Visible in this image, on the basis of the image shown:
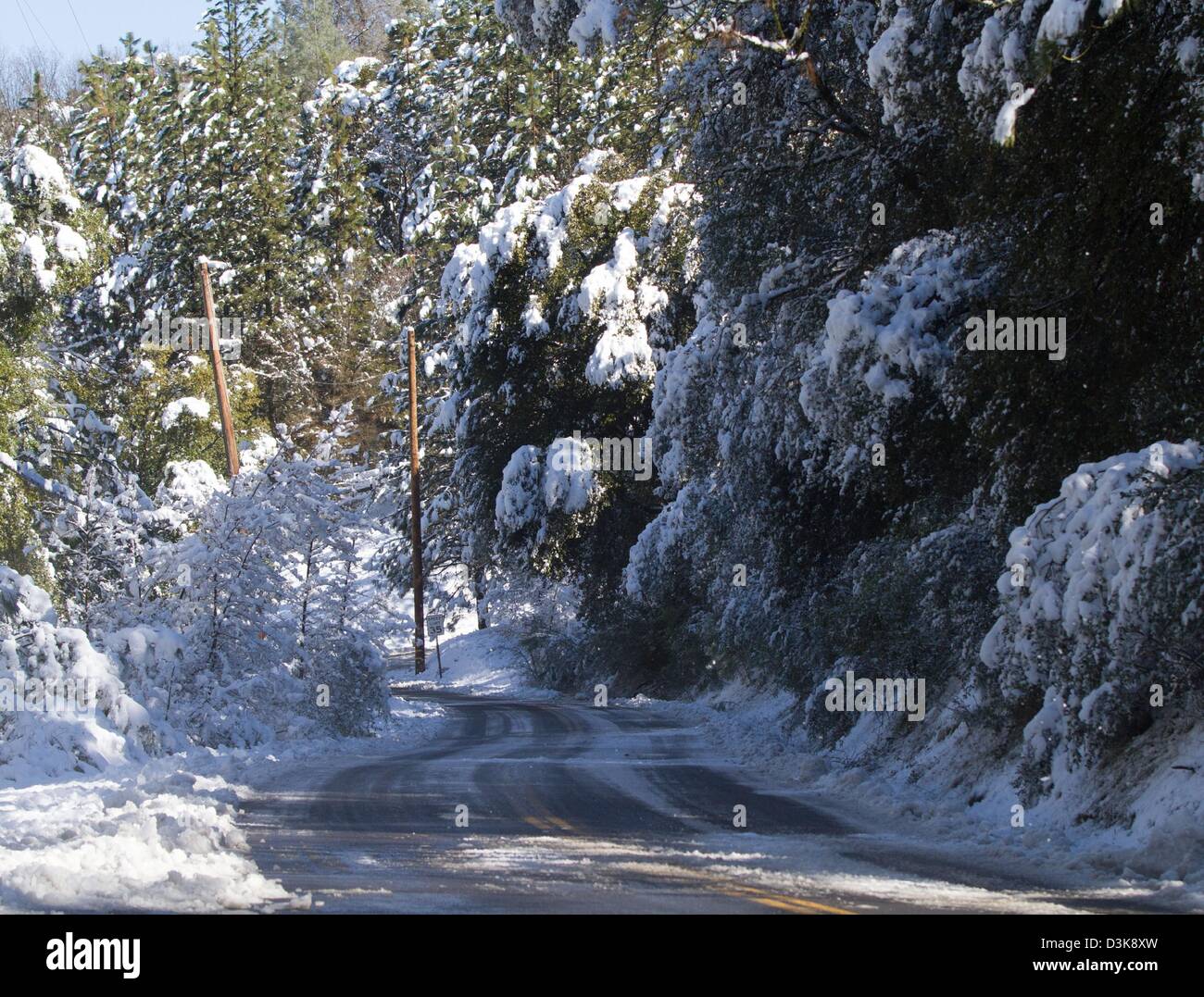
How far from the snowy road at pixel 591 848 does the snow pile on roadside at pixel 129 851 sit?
1.30 ft

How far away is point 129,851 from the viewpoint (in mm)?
9305

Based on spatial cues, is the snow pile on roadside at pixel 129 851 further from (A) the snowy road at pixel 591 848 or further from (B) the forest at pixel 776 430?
(B) the forest at pixel 776 430

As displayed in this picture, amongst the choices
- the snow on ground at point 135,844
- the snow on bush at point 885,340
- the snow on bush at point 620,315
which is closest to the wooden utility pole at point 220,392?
the snow on bush at point 620,315

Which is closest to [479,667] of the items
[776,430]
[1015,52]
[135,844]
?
[776,430]

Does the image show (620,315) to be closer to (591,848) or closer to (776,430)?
(776,430)

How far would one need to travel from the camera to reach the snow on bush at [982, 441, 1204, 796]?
32.2 ft

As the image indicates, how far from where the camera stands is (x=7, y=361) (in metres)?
23.3

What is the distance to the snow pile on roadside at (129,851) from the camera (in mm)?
7980

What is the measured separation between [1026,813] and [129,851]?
752cm

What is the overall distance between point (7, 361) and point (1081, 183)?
59.6ft

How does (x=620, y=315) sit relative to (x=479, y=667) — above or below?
above

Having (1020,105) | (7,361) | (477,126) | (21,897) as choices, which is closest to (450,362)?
(477,126)

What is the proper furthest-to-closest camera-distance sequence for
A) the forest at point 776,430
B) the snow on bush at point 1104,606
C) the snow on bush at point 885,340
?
the snow on bush at point 885,340
the forest at point 776,430
the snow on bush at point 1104,606
